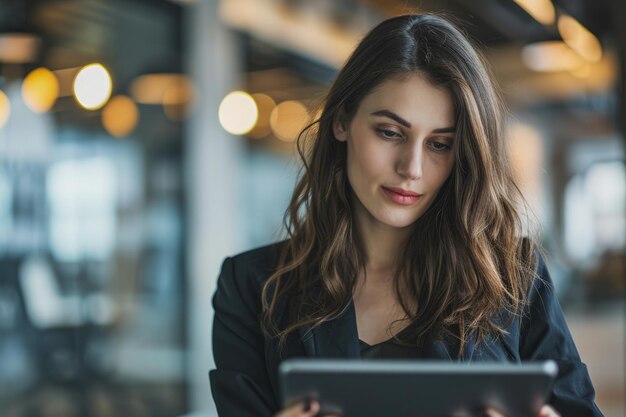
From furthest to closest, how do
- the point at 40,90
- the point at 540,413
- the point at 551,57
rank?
the point at 551,57
the point at 40,90
the point at 540,413

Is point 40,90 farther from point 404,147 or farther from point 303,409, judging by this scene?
point 303,409

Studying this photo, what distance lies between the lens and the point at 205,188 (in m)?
5.98

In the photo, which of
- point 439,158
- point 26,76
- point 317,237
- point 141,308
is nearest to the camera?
point 439,158

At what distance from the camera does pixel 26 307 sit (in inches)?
188

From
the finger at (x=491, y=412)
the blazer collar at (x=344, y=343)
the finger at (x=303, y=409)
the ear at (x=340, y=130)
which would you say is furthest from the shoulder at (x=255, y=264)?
the finger at (x=491, y=412)

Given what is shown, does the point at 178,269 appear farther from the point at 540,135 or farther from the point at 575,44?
the point at 540,135

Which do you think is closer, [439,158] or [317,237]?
[439,158]

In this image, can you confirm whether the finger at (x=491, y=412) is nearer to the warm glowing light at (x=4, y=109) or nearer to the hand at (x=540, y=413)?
the hand at (x=540, y=413)

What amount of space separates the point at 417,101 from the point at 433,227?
321 mm

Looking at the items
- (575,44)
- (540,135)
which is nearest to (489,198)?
(575,44)

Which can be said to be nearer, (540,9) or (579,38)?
(540,9)

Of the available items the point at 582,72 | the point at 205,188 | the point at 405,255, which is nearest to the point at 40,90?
the point at 205,188

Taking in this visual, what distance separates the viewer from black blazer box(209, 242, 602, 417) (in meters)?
1.75

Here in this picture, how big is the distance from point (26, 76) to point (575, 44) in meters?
4.10
